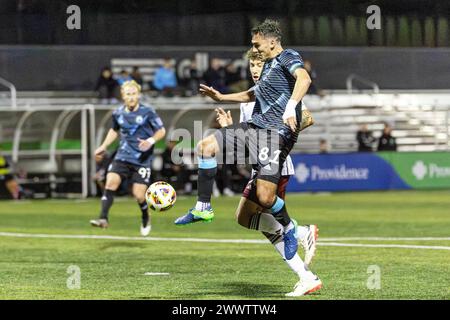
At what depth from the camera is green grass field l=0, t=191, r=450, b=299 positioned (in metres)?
12.1

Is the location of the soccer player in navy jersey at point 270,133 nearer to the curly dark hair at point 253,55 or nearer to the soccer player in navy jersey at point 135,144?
the curly dark hair at point 253,55

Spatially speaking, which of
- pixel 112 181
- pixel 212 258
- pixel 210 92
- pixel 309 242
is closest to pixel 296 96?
pixel 210 92

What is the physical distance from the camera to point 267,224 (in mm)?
11891

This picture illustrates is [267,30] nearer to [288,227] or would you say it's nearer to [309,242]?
[288,227]

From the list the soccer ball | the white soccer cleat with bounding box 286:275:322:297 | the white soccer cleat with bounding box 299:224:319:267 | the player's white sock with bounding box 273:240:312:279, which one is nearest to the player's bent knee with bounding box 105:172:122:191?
the soccer ball

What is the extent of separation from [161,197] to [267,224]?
208 centimetres

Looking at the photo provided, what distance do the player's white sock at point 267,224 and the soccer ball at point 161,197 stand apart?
178 cm

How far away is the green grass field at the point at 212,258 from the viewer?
12.1 metres

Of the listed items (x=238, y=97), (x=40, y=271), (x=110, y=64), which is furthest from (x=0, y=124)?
(x=238, y=97)

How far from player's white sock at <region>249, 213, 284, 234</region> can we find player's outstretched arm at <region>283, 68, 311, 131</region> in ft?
3.86

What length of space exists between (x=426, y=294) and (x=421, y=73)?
2532cm

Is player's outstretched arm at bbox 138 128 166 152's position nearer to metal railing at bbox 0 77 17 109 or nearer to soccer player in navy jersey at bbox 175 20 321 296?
soccer player in navy jersey at bbox 175 20 321 296

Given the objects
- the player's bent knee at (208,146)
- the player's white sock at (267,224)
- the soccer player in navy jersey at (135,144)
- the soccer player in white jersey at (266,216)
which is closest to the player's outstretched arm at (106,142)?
the soccer player in navy jersey at (135,144)

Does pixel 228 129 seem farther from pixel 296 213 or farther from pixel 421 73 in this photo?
pixel 421 73
